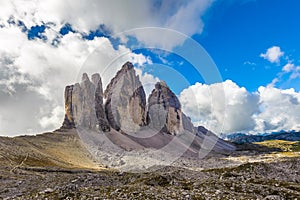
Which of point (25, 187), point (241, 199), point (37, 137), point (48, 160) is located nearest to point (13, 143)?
point (48, 160)

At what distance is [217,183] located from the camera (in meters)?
33.9

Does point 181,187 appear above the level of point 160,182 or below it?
below

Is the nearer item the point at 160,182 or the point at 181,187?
the point at 181,187

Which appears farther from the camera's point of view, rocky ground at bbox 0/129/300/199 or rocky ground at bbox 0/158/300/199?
rocky ground at bbox 0/129/300/199

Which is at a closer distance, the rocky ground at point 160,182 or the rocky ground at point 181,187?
the rocky ground at point 181,187

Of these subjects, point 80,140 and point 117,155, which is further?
point 80,140

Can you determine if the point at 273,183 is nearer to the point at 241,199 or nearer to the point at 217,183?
the point at 217,183

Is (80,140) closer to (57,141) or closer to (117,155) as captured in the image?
(57,141)

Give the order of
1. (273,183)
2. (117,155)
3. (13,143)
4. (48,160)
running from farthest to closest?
(117,155)
(13,143)
(48,160)
(273,183)

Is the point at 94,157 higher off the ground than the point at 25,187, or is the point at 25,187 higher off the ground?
the point at 94,157

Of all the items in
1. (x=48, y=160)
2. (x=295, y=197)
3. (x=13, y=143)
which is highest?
(x=13, y=143)

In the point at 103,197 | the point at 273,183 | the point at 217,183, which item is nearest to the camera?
the point at 103,197

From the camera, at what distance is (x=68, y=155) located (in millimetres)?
150625

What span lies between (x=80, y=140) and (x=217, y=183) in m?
175
